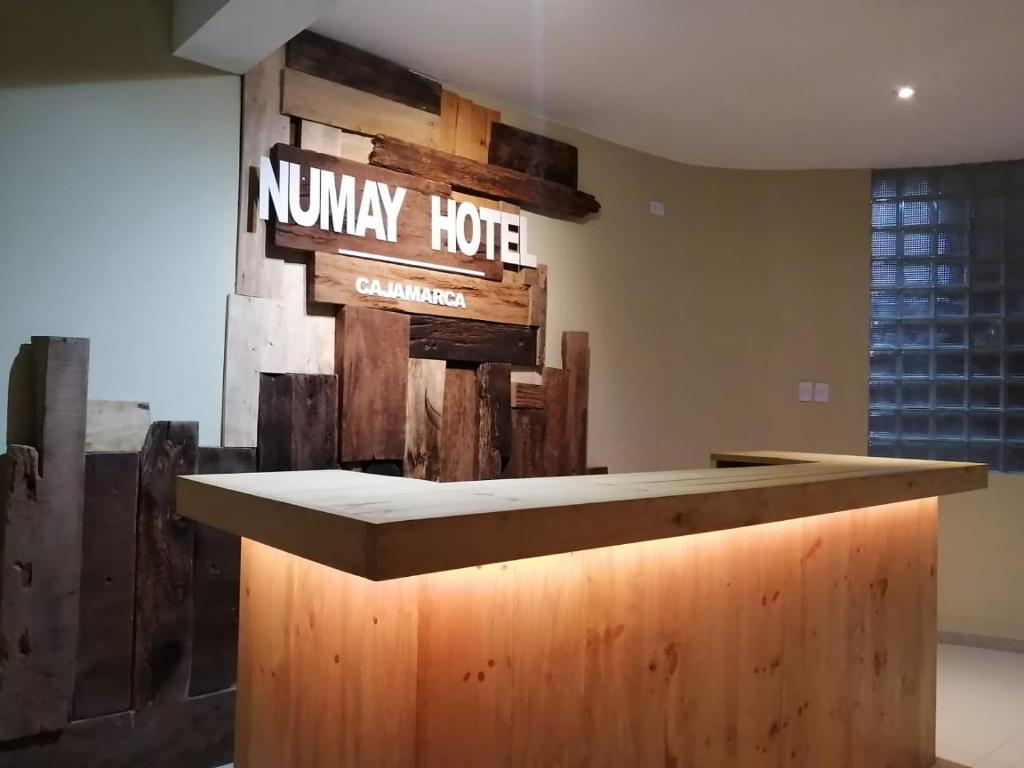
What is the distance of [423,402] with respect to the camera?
3.12 metres

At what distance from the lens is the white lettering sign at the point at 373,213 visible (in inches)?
106

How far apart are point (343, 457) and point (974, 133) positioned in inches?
124

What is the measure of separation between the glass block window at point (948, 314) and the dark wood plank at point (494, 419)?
207 centimetres

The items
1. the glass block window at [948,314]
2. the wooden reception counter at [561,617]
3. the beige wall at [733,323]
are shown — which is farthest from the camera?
the glass block window at [948,314]

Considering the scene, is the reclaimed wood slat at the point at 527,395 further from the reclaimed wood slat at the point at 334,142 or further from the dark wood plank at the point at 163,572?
the dark wood plank at the point at 163,572

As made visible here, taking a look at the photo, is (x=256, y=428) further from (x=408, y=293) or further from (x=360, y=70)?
(x=360, y=70)

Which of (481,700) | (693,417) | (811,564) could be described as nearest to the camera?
(481,700)

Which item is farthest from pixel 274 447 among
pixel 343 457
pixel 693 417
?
pixel 693 417

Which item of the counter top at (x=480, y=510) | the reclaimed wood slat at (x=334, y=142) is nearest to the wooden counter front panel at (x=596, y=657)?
the counter top at (x=480, y=510)

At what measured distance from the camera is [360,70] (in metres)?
2.94

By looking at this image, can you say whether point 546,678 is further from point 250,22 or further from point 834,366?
point 834,366

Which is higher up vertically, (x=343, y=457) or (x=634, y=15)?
(x=634, y=15)

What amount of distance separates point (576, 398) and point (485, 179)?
1036 millimetres

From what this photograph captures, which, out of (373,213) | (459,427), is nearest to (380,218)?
(373,213)
